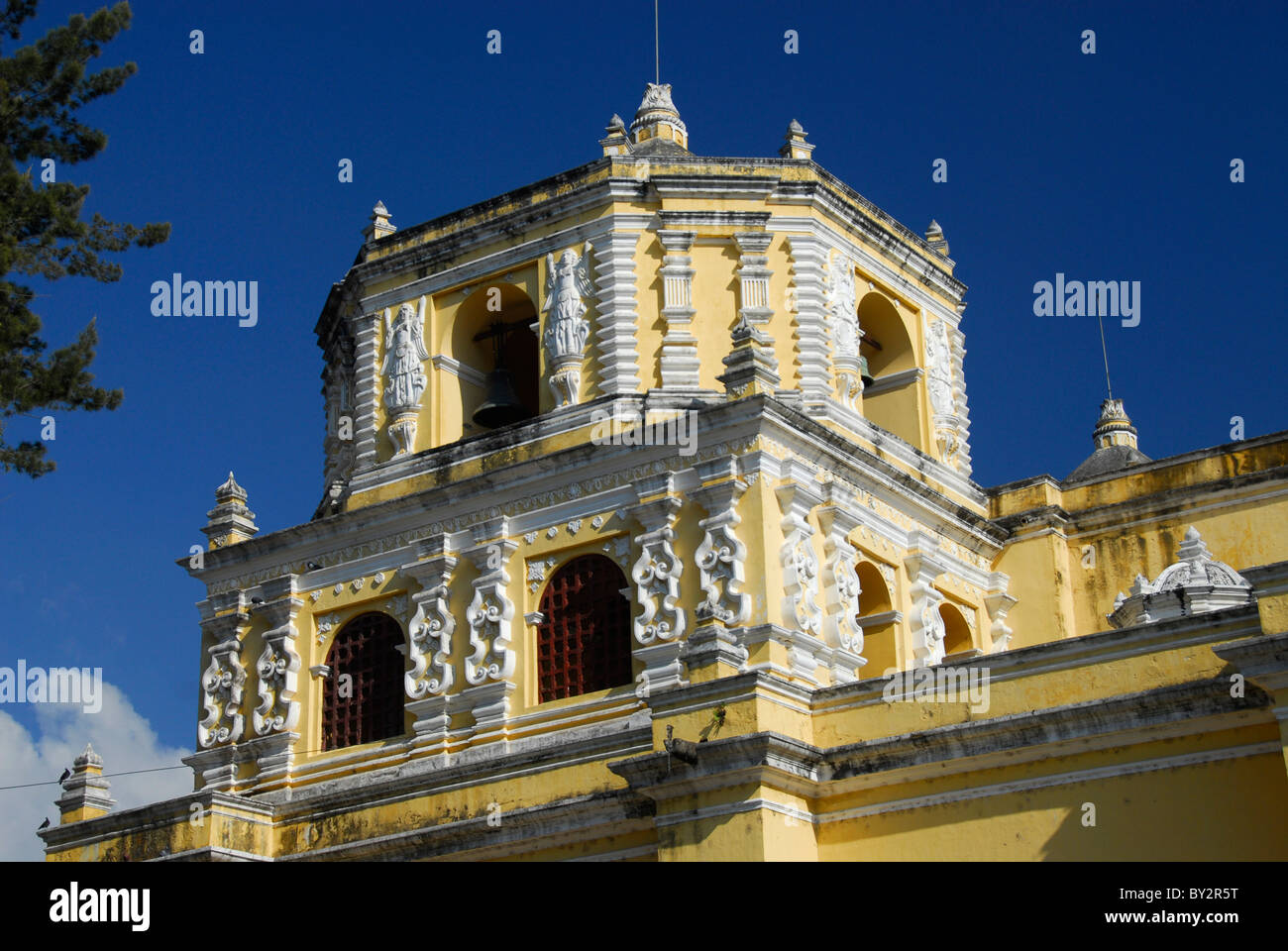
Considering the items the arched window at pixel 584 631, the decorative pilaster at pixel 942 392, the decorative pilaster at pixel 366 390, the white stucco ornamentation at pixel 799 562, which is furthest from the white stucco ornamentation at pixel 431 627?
the decorative pilaster at pixel 942 392

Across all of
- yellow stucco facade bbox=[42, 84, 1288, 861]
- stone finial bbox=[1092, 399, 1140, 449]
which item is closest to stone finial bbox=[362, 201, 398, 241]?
yellow stucco facade bbox=[42, 84, 1288, 861]

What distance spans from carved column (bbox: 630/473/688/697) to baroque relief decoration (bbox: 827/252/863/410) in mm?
3119

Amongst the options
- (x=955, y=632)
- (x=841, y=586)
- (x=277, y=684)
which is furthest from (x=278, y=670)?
(x=955, y=632)

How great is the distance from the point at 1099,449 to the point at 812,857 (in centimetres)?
1685

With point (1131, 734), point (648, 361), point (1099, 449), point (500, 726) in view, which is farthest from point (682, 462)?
point (1099, 449)

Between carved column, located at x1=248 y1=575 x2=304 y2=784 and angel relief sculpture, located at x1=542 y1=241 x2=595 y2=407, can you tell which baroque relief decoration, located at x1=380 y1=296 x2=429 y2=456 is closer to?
angel relief sculpture, located at x1=542 y1=241 x2=595 y2=407

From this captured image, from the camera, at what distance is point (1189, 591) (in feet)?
61.9

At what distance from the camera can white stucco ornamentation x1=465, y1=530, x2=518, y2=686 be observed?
74.4 ft

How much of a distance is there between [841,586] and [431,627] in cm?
525

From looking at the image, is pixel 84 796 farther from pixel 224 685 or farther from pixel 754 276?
pixel 754 276

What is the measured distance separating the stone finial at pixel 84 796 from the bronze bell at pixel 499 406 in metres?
6.70

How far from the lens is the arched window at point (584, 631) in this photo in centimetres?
2216

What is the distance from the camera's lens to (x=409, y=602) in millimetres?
23781
